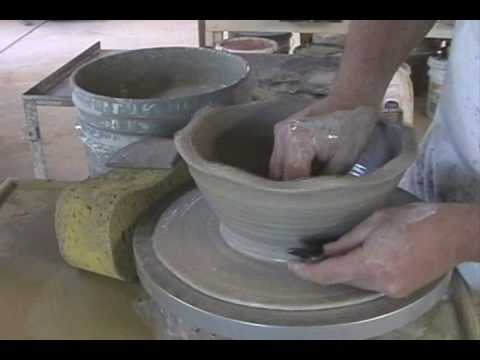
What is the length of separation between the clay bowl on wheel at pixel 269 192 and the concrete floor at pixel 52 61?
228 centimetres

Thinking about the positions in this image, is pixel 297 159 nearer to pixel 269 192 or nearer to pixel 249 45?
pixel 269 192

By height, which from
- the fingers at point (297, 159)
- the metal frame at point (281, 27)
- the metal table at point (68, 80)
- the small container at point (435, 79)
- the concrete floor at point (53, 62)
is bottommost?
the concrete floor at point (53, 62)

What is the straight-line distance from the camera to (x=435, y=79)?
3277mm

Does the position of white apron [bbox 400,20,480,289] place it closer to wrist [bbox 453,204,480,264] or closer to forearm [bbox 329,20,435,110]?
forearm [bbox 329,20,435,110]

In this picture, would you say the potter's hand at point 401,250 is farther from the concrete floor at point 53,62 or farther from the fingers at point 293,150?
the concrete floor at point 53,62

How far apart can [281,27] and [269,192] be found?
8.41 ft

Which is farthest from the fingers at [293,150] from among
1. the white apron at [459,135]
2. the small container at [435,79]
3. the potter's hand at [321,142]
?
the small container at [435,79]

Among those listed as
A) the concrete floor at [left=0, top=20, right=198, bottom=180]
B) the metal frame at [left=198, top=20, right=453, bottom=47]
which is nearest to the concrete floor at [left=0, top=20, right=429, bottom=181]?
the concrete floor at [left=0, top=20, right=198, bottom=180]

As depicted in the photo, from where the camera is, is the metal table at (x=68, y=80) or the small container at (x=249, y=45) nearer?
the metal table at (x=68, y=80)

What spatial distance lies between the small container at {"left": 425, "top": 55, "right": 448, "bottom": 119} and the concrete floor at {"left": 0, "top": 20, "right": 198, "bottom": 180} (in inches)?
69.4

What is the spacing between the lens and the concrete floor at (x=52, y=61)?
3.27 metres

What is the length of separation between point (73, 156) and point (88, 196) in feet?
8.22

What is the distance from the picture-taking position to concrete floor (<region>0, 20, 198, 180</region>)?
327cm
